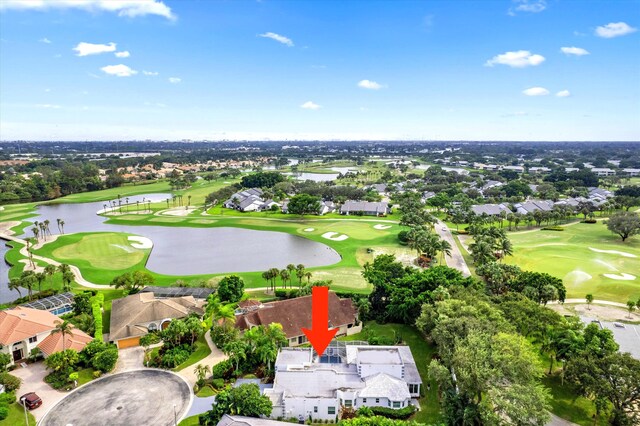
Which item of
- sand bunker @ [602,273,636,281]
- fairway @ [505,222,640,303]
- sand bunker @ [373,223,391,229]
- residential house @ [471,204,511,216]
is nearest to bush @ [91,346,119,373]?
fairway @ [505,222,640,303]

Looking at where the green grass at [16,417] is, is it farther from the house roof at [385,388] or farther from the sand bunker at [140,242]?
the sand bunker at [140,242]

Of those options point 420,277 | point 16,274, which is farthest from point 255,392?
point 16,274

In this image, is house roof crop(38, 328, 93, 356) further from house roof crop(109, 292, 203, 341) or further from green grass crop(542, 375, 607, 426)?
green grass crop(542, 375, 607, 426)

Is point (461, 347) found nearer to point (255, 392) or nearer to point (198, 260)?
point (255, 392)

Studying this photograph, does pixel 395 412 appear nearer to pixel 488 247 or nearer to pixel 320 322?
pixel 320 322

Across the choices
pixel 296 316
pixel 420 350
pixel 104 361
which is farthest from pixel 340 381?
pixel 104 361

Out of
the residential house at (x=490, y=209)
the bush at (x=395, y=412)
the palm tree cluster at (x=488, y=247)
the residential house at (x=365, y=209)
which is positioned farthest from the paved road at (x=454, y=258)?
the bush at (x=395, y=412)
